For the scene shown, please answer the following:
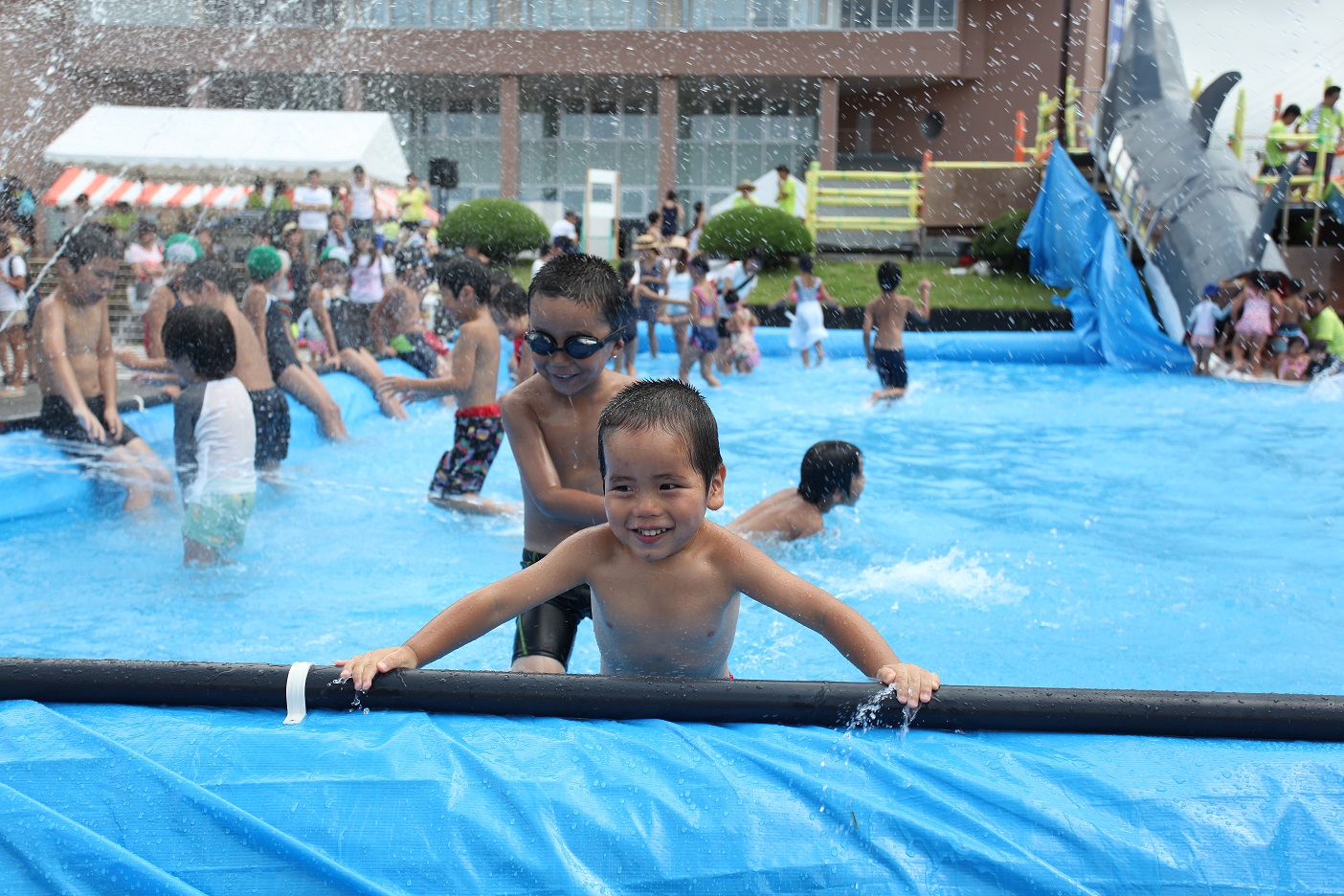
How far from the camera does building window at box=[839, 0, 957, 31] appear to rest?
2845cm

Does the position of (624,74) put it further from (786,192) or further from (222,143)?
(222,143)

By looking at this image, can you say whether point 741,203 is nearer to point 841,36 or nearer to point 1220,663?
point 841,36

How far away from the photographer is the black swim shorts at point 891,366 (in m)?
11.1

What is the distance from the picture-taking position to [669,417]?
7.42ft

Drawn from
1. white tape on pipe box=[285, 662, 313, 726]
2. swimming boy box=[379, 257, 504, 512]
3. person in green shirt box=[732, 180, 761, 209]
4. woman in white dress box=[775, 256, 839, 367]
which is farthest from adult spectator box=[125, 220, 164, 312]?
white tape on pipe box=[285, 662, 313, 726]

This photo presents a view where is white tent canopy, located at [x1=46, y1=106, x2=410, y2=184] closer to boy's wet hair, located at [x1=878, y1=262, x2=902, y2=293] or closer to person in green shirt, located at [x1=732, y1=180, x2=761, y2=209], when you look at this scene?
person in green shirt, located at [x1=732, y1=180, x2=761, y2=209]

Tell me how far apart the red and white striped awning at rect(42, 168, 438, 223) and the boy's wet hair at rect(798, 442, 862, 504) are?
1493 centimetres

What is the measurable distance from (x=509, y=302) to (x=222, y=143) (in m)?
13.1

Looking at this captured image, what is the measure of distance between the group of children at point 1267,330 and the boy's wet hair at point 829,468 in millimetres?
10160

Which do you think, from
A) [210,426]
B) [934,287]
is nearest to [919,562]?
[210,426]

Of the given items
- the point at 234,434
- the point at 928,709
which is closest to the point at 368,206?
the point at 234,434

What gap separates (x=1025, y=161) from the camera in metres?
24.4

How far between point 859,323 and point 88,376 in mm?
12135

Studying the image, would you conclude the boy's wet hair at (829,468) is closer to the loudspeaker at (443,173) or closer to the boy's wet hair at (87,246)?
the boy's wet hair at (87,246)
